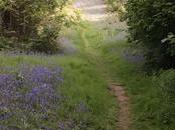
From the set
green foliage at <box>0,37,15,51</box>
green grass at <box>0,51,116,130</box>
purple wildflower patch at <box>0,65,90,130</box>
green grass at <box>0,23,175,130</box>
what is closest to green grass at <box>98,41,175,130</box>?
green grass at <box>0,23,175,130</box>

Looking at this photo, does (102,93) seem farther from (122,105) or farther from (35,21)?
(35,21)

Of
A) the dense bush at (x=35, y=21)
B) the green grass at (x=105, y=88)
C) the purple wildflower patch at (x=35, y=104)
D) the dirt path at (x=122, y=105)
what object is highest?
the dense bush at (x=35, y=21)

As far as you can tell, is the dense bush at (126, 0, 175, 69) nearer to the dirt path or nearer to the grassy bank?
the grassy bank

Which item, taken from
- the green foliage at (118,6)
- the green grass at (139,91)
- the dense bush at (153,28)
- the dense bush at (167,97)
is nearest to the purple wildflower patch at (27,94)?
the green grass at (139,91)

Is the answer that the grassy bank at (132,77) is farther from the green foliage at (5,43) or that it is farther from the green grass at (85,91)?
the green foliage at (5,43)

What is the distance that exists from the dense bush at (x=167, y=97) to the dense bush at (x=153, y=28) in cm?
255

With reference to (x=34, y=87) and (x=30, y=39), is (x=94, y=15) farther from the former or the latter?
(x=34, y=87)

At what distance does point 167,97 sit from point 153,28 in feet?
15.1

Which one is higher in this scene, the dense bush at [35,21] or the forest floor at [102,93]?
the dense bush at [35,21]

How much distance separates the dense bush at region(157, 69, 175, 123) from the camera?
14.2m

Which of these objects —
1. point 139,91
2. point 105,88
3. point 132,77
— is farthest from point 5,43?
point 139,91

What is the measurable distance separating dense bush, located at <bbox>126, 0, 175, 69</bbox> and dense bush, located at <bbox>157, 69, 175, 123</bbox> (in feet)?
8.36

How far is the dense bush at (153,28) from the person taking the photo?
57.8 feet

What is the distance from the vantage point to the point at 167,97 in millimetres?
14961
